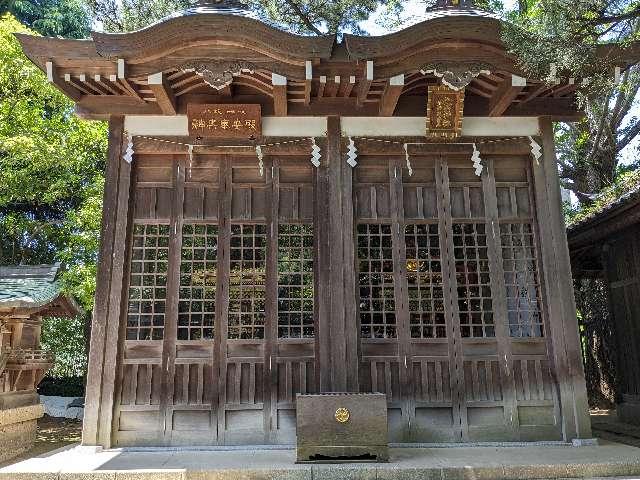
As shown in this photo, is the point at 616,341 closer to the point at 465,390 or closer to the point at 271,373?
the point at 465,390

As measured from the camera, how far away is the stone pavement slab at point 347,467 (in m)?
5.36

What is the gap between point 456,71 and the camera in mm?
6891

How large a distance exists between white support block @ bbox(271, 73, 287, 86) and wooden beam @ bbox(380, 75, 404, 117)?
55.7 inches

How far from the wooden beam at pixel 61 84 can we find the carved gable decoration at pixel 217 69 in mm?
1731

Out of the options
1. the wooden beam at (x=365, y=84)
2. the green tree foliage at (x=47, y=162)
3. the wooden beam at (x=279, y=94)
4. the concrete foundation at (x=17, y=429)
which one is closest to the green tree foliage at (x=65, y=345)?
the green tree foliage at (x=47, y=162)

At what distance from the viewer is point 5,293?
9047mm

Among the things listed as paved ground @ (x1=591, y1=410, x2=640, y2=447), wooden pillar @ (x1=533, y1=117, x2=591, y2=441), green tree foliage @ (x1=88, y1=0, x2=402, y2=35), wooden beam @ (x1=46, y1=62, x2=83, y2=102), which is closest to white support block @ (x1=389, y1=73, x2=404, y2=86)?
wooden pillar @ (x1=533, y1=117, x2=591, y2=441)

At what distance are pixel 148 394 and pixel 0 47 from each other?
36.3ft

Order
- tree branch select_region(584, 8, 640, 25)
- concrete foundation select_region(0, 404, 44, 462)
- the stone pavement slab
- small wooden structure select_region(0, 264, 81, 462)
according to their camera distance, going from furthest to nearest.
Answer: concrete foundation select_region(0, 404, 44, 462)
small wooden structure select_region(0, 264, 81, 462)
the stone pavement slab
tree branch select_region(584, 8, 640, 25)

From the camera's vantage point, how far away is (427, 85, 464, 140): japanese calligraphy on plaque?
749 cm

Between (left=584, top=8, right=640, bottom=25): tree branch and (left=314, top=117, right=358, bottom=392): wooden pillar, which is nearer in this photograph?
(left=584, top=8, right=640, bottom=25): tree branch

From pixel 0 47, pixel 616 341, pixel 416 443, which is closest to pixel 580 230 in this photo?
pixel 616 341

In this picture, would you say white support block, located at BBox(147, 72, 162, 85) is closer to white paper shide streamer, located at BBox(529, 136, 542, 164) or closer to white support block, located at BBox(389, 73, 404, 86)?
white support block, located at BBox(389, 73, 404, 86)

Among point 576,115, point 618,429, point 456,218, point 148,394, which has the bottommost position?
point 618,429
